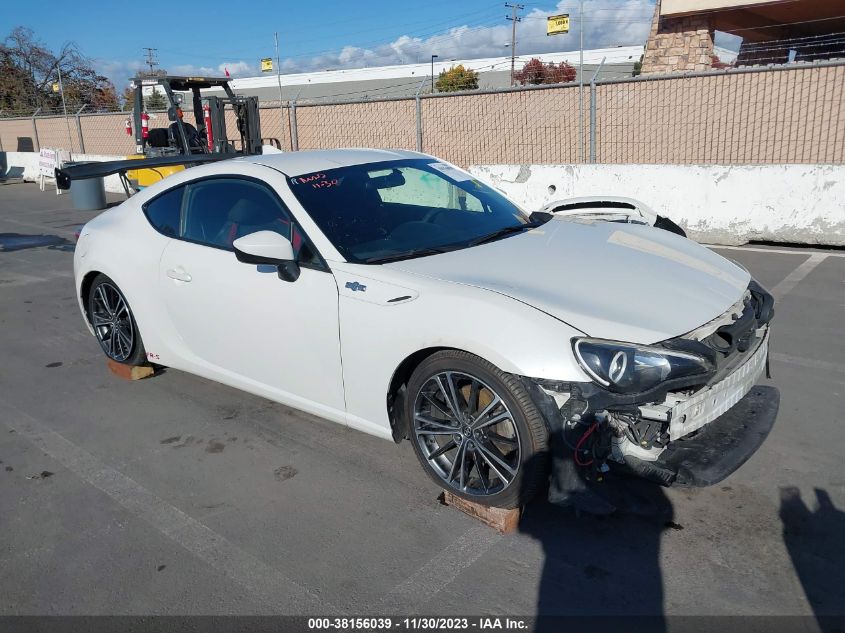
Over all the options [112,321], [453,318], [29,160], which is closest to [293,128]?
[29,160]

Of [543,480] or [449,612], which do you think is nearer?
[449,612]

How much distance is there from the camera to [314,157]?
172 inches

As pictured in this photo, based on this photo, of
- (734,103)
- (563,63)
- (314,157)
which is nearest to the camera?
(314,157)

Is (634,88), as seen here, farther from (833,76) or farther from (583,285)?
(583,285)

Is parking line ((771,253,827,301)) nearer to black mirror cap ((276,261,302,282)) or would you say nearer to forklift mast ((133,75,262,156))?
black mirror cap ((276,261,302,282))

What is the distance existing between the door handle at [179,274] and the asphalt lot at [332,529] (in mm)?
893

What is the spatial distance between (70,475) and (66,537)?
0.65 metres

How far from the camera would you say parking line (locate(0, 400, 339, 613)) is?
2.79 meters

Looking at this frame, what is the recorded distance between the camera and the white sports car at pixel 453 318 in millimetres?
2873

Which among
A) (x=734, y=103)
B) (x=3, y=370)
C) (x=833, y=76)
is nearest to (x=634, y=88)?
(x=734, y=103)

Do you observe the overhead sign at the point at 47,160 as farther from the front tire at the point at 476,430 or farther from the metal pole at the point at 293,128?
the front tire at the point at 476,430

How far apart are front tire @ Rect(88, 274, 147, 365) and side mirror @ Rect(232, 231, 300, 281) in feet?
5.48

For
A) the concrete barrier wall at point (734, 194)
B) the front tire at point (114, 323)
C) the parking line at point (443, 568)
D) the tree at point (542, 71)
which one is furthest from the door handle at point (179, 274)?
the tree at point (542, 71)

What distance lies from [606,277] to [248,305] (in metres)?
1.90
